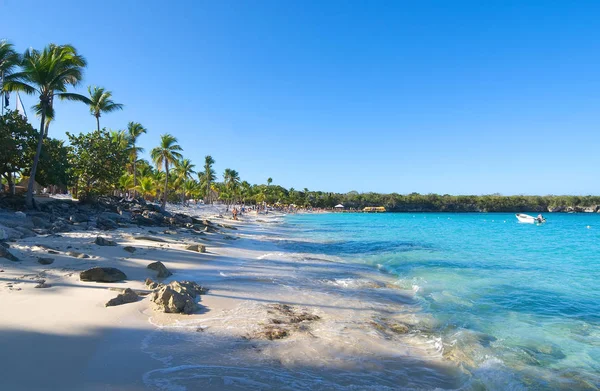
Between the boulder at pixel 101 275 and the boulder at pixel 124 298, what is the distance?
163cm

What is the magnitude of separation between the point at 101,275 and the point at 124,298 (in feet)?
6.20

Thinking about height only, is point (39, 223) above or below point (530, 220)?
above

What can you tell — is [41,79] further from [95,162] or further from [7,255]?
[7,255]

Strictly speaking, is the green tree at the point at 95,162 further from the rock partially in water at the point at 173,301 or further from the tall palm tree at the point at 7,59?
the rock partially in water at the point at 173,301

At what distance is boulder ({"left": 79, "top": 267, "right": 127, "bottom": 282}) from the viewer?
8.11m

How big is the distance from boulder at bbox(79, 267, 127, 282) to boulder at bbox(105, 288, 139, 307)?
64.0 inches

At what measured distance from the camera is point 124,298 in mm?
6926

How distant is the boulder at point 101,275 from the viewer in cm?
811

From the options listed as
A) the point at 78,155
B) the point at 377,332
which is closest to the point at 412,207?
the point at 78,155

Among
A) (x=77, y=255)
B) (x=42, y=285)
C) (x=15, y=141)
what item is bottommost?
(x=42, y=285)

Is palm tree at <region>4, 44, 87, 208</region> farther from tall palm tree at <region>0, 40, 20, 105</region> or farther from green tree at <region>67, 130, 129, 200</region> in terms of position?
green tree at <region>67, 130, 129, 200</region>

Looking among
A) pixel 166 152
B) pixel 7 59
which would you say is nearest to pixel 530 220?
pixel 166 152

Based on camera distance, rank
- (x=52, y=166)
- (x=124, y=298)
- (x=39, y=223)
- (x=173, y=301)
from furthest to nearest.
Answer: (x=52, y=166), (x=39, y=223), (x=124, y=298), (x=173, y=301)

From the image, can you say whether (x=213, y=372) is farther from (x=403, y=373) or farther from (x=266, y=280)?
A: (x=266, y=280)
